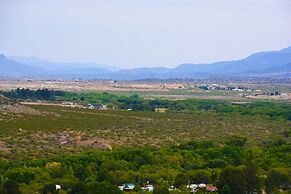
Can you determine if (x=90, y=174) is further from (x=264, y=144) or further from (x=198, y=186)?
(x=264, y=144)

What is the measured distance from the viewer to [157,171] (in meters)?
32.2

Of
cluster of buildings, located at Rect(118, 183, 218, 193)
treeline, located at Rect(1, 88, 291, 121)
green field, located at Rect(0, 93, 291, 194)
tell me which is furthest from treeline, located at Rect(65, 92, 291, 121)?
cluster of buildings, located at Rect(118, 183, 218, 193)

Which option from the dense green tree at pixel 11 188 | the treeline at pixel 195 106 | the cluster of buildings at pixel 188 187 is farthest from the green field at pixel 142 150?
the treeline at pixel 195 106

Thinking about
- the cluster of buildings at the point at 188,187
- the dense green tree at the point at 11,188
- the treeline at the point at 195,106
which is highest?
the dense green tree at the point at 11,188

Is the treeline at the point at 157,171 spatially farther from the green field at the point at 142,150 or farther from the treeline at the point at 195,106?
the treeline at the point at 195,106

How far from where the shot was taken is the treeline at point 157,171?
27578 millimetres

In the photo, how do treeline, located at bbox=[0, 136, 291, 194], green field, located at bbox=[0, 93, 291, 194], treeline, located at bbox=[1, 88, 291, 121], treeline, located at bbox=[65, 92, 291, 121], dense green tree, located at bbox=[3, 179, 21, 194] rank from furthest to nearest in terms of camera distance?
1. treeline, located at bbox=[1, 88, 291, 121]
2. treeline, located at bbox=[65, 92, 291, 121]
3. green field, located at bbox=[0, 93, 291, 194]
4. treeline, located at bbox=[0, 136, 291, 194]
5. dense green tree, located at bbox=[3, 179, 21, 194]

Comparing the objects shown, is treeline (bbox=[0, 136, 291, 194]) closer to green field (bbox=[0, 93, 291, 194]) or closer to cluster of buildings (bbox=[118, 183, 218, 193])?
green field (bbox=[0, 93, 291, 194])

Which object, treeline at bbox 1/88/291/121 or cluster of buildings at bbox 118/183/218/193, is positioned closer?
cluster of buildings at bbox 118/183/218/193

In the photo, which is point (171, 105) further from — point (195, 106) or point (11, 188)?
point (11, 188)

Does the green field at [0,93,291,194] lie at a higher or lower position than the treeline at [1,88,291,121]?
higher

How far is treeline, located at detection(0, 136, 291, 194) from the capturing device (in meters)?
27.6

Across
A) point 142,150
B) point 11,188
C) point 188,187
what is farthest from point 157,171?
point 11,188

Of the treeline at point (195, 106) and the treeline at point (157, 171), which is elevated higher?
the treeline at point (157, 171)
